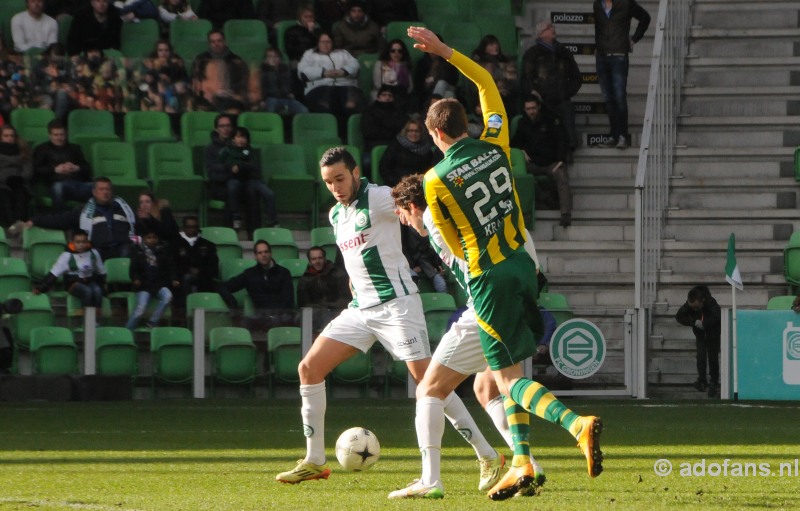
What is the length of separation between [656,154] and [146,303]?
6.58 meters

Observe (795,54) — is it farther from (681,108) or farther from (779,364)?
(779,364)

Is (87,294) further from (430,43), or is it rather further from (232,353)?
(430,43)

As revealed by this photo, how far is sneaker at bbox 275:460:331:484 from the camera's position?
26.8 ft

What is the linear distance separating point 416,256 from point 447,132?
32.2 ft

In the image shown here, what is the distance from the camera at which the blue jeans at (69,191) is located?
17203 mm

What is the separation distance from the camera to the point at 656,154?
60.9ft

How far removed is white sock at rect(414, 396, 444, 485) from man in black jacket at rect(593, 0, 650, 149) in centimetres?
1242

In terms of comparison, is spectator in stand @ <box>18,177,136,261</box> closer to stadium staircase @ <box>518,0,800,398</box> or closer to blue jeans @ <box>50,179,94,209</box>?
blue jeans @ <box>50,179,94,209</box>

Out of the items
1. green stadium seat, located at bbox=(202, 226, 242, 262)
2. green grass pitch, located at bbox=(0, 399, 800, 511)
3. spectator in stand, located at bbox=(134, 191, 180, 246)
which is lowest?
green grass pitch, located at bbox=(0, 399, 800, 511)

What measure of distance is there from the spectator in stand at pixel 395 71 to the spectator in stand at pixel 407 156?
1.28m

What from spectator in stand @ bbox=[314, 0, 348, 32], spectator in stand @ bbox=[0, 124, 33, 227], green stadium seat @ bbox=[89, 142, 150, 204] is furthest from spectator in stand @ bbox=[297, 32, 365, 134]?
spectator in stand @ bbox=[0, 124, 33, 227]

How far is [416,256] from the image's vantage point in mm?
17109

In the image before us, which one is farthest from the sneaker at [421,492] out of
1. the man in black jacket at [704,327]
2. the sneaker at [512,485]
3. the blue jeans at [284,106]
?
the blue jeans at [284,106]
